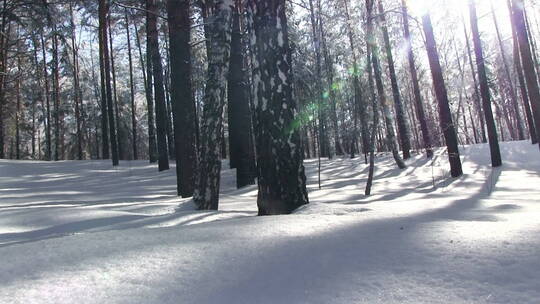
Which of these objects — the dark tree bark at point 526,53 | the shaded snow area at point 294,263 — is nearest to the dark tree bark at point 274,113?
the shaded snow area at point 294,263

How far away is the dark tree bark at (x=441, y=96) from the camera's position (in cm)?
1146

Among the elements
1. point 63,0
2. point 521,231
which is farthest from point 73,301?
point 63,0

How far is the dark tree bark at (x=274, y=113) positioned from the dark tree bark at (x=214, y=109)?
1.34 m

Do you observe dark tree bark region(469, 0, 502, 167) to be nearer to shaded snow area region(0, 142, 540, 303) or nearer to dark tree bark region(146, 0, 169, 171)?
dark tree bark region(146, 0, 169, 171)

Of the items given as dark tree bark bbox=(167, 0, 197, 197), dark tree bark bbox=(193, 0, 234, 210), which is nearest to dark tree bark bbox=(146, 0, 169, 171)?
dark tree bark bbox=(167, 0, 197, 197)

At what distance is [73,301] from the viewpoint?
1604 mm

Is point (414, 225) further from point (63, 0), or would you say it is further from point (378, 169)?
point (378, 169)

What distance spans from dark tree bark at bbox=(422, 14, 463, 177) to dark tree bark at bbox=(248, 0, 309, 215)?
809 centimetres

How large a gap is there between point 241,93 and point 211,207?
6.63 metres

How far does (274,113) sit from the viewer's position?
470 cm

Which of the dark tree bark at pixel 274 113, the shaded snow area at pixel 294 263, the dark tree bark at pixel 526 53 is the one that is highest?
the dark tree bark at pixel 526 53

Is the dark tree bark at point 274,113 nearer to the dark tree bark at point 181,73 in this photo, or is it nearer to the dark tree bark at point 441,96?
the dark tree bark at point 181,73

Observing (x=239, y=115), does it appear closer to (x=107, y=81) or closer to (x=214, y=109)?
(x=214, y=109)

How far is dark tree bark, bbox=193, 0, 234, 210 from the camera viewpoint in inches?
236
